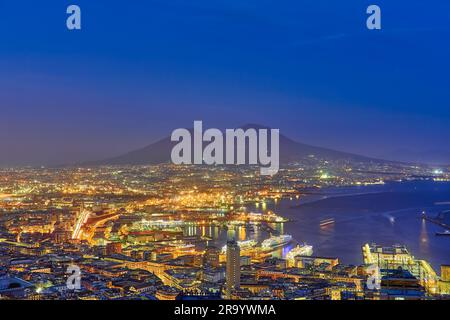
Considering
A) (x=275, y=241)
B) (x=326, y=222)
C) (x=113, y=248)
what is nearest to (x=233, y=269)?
(x=275, y=241)

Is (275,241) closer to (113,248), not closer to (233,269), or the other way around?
(113,248)

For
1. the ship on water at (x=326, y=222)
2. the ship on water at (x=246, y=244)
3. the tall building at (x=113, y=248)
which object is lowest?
the tall building at (x=113, y=248)

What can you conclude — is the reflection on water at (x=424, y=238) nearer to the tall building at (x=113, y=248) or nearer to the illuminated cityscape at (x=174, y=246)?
the illuminated cityscape at (x=174, y=246)

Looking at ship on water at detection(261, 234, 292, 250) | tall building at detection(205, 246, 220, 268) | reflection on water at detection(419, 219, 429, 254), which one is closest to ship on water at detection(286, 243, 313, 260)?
ship on water at detection(261, 234, 292, 250)

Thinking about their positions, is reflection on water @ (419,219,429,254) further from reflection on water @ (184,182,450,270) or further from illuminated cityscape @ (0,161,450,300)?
illuminated cityscape @ (0,161,450,300)

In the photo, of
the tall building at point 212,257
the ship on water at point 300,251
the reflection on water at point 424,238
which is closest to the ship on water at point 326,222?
the reflection on water at point 424,238
